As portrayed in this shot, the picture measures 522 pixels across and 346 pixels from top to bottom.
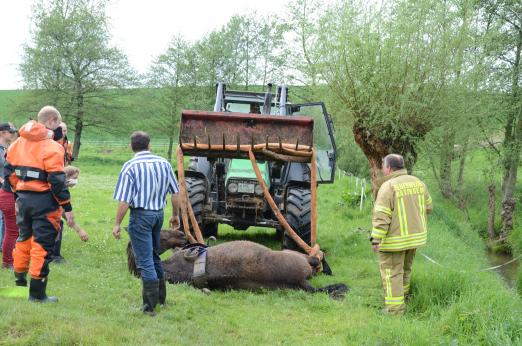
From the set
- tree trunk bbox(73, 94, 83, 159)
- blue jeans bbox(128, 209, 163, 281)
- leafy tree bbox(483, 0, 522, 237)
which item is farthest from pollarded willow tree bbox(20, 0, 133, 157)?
blue jeans bbox(128, 209, 163, 281)

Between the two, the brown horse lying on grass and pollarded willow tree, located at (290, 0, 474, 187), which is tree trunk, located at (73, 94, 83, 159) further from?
the brown horse lying on grass

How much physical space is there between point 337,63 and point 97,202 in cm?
801

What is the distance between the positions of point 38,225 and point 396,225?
384 cm

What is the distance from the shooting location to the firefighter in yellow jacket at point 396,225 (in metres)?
6.40

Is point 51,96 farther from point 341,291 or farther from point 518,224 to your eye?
point 341,291

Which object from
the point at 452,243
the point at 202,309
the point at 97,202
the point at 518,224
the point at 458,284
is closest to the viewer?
the point at 202,309

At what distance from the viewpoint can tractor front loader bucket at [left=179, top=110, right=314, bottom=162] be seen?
27.6ft

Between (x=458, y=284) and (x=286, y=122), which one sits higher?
(x=286, y=122)

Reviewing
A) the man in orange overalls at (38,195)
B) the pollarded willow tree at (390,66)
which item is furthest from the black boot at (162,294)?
the pollarded willow tree at (390,66)

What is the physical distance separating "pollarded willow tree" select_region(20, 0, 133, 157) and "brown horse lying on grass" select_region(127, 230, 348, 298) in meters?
30.0

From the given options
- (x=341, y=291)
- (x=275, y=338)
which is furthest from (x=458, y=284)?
(x=275, y=338)

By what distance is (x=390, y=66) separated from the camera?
1426 centimetres

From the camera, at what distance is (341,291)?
7.30m

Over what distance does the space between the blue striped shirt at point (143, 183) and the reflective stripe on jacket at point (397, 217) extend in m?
2.45
